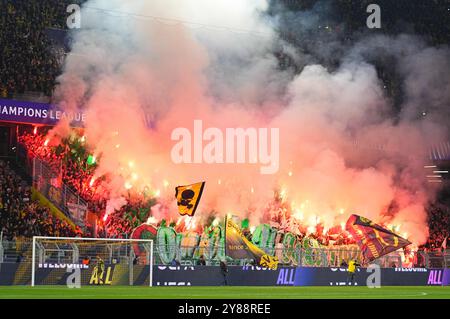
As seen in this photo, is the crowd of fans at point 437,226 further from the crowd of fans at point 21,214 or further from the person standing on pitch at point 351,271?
the crowd of fans at point 21,214

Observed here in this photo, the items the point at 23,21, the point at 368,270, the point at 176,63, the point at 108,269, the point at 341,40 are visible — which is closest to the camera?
the point at 108,269

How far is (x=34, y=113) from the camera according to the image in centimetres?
4219

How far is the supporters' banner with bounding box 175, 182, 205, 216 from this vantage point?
1554 inches

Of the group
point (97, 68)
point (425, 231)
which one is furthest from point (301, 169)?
point (97, 68)

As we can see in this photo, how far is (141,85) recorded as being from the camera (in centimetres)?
4766

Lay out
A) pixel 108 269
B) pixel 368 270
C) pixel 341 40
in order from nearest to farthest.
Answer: pixel 108 269 → pixel 368 270 → pixel 341 40

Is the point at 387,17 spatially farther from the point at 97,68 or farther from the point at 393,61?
the point at 97,68

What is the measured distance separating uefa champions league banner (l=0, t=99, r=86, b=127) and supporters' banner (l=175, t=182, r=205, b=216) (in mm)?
7595

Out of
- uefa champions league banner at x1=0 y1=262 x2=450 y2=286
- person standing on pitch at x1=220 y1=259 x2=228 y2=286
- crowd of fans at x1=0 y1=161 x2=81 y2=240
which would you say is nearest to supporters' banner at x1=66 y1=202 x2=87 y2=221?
crowd of fans at x1=0 y1=161 x2=81 y2=240

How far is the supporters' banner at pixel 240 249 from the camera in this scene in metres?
37.9

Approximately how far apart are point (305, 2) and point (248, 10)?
15.6ft

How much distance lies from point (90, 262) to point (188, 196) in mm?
8059

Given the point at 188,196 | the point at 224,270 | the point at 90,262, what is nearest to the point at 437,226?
the point at 188,196

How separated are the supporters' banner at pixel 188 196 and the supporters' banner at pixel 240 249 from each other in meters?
2.07
